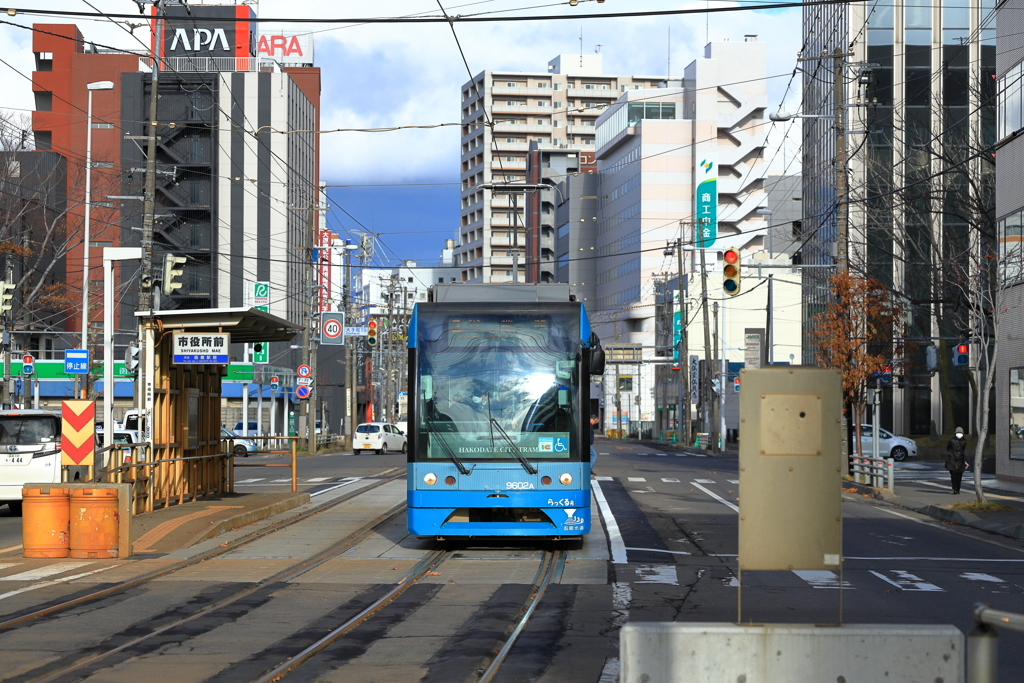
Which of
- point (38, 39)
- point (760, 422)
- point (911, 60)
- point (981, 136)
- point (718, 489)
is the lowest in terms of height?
point (718, 489)

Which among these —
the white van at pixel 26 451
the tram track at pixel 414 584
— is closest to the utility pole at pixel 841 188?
the tram track at pixel 414 584

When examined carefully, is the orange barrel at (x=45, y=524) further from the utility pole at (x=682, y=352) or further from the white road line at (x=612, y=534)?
the utility pole at (x=682, y=352)

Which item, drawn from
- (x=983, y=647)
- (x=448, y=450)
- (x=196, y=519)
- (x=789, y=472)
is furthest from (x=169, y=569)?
(x=983, y=647)

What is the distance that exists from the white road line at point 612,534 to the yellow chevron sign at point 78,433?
7192 mm

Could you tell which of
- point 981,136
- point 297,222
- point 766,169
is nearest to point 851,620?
point 981,136

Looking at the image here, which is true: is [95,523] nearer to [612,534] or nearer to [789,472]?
[612,534]

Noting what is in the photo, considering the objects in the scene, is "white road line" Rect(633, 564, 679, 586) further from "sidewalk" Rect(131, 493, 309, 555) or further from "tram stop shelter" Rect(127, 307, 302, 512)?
"tram stop shelter" Rect(127, 307, 302, 512)

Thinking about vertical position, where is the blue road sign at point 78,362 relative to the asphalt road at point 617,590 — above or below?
above

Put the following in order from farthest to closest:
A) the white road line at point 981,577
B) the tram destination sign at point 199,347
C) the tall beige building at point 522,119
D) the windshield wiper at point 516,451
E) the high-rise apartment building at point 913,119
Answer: the tall beige building at point 522,119
the high-rise apartment building at point 913,119
the tram destination sign at point 199,347
the windshield wiper at point 516,451
the white road line at point 981,577

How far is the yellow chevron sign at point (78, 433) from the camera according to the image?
15.8 meters

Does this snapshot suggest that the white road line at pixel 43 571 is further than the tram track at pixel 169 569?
Yes

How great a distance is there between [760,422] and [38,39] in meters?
84.6

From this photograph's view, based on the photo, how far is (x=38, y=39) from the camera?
81000mm

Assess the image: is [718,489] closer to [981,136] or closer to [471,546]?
[471,546]
